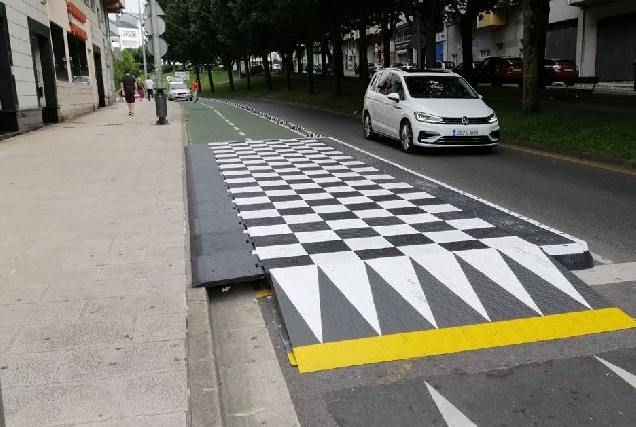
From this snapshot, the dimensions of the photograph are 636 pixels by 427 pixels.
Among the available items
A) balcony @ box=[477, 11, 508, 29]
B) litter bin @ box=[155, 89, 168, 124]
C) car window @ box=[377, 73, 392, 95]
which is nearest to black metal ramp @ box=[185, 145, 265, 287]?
car window @ box=[377, 73, 392, 95]

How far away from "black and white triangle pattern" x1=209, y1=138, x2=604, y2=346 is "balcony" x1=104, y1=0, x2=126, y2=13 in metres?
39.2

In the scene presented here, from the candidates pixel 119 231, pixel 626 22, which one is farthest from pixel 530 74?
pixel 626 22

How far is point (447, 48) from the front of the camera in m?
60.7

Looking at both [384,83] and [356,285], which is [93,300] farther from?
[384,83]

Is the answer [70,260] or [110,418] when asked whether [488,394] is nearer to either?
[110,418]

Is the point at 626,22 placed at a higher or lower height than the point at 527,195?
higher

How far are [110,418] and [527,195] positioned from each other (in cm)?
716

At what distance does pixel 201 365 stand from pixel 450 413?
145 centimetres

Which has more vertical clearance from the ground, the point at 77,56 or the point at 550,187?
the point at 77,56

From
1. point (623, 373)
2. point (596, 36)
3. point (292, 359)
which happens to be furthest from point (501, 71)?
point (292, 359)

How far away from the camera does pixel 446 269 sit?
203 inches

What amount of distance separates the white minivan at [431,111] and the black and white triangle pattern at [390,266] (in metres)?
4.19

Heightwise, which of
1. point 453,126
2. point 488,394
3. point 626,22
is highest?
point 626,22

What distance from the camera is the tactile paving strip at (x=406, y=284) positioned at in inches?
163
